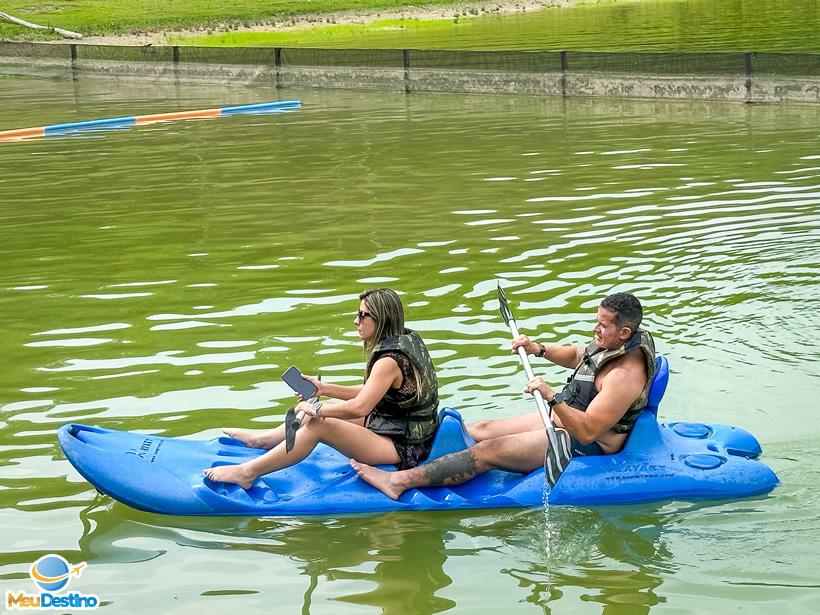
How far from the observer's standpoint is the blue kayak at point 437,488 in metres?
6.97

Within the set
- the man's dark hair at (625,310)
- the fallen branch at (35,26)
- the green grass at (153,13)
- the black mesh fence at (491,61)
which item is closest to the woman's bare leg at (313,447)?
A: the man's dark hair at (625,310)

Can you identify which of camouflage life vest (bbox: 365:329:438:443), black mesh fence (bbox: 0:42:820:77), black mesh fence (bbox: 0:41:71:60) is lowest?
camouflage life vest (bbox: 365:329:438:443)

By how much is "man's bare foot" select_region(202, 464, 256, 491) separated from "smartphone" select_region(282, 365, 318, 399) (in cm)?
60

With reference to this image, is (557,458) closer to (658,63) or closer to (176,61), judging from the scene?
(658,63)

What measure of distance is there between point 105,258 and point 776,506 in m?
8.18

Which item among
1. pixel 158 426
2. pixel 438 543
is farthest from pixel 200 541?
pixel 158 426

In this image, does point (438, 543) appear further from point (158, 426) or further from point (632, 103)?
point (632, 103)

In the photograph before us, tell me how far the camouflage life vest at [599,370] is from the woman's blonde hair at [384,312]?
1.00 meters

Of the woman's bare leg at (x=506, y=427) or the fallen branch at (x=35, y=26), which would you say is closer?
the woman's bare leg at (x=506, y=427)

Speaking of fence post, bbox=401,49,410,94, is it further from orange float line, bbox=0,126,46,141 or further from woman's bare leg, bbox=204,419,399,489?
woman's bare leg, bbox=204,419,399,489

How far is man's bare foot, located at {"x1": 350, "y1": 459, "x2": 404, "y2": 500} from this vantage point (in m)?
7.00

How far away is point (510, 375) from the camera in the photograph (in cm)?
917

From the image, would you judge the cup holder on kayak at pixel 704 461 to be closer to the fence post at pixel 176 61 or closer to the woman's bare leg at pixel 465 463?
the woman's bare leg at pixel 465 463

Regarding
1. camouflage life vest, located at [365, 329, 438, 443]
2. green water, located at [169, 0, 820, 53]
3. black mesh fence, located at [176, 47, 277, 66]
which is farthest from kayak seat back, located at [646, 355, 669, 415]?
green water, located at [169, 0, 820, 53]
